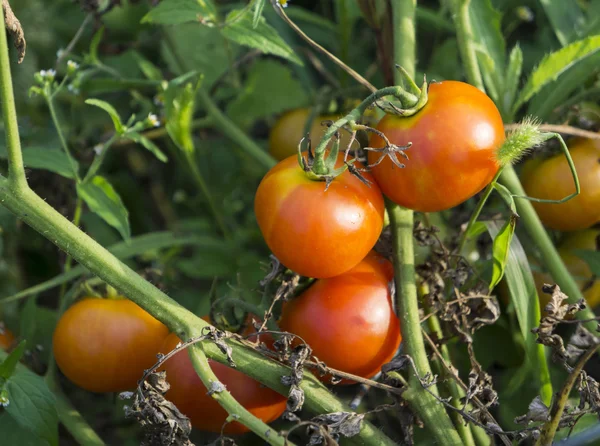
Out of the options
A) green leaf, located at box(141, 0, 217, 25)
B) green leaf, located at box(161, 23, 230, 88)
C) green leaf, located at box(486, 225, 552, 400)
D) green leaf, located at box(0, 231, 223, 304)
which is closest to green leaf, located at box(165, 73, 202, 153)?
green leaf, located at box(141, 0, 217, 25)

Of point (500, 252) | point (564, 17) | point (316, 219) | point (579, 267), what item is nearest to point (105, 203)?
point (316, 219)

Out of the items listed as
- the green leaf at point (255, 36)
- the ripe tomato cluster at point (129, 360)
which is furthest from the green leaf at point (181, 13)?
the ripe tomato cluster at point (129, 360)

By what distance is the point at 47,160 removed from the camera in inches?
51.3

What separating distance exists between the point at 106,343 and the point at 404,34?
761 millimetres

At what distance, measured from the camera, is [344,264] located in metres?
0.99

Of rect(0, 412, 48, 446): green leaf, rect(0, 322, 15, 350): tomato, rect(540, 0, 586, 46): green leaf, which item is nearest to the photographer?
rect(0, 412, 48, 446): green leaf

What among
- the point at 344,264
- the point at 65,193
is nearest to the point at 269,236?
the point at 344,264

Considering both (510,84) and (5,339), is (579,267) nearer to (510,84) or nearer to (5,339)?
(510,84)

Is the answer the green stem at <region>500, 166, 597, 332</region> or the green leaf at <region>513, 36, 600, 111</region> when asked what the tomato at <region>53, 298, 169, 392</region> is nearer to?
the green stem at <region>500, 166, 597, 332</region>

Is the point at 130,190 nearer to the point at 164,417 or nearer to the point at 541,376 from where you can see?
the point at 164,417

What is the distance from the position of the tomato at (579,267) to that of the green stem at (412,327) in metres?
0.37

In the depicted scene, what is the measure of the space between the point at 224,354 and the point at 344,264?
0.22 m

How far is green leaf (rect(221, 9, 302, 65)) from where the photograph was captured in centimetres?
127

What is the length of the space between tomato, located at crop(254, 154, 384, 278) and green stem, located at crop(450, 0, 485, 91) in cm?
41
